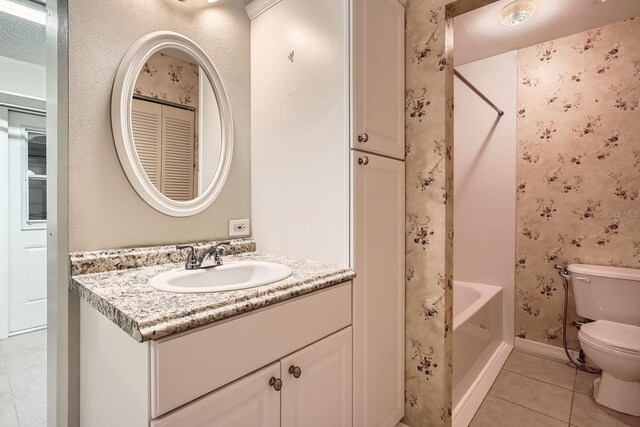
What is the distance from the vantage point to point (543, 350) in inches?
89.5

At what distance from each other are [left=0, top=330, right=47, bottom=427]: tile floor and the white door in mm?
247

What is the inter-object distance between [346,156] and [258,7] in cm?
97

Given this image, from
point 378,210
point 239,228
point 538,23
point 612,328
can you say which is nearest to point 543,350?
point 612,328

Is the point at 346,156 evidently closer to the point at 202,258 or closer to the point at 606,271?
the point at 202,258

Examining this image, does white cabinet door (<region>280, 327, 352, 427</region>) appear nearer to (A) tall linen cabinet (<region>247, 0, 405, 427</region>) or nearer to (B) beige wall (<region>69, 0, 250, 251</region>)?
(A) tall linen cabinet (<region>247, 0, 405, 427</region>)

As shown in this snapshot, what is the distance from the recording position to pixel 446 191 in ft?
4.28

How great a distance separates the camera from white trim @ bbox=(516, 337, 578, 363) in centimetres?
219

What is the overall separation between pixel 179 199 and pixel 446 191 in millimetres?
1162

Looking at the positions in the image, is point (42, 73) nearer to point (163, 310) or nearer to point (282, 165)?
point (282, 165)

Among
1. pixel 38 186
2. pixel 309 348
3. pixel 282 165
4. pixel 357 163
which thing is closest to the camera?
pixel 309 348

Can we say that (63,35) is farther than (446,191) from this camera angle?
No

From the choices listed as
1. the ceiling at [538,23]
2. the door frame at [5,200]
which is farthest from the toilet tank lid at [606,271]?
the door frame at [5,200]

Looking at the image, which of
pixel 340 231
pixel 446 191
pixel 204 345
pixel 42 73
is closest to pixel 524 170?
pixel 446 191

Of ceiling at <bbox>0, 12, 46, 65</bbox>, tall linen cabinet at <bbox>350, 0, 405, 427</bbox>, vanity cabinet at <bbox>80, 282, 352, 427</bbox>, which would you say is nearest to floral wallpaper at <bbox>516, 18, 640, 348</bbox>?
tall linen cabinet at <bbox>350, 0, 405, 427</bbox>
